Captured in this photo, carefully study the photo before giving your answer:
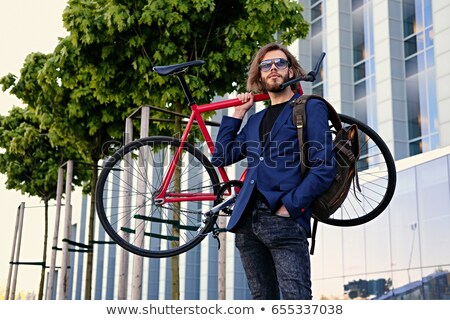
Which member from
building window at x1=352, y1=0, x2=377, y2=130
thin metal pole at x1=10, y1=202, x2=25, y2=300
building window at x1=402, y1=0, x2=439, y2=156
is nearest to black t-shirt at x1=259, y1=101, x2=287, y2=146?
thin metal pole at x1=10, y1=202, x2=25, y2=300

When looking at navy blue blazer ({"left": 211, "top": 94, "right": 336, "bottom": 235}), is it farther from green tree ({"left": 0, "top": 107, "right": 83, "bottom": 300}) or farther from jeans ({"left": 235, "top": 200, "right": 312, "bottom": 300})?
green tree ({"left": 0, "top": 107, "right": 83, "bottom": 300})

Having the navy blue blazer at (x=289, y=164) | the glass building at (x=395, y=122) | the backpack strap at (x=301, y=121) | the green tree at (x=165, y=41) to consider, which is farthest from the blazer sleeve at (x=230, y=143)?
the glass building at (x=395, y=122)

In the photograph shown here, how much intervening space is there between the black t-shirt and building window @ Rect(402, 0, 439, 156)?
865 inches

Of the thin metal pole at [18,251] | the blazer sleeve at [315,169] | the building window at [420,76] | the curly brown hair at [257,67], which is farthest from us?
the building window at [420,76]

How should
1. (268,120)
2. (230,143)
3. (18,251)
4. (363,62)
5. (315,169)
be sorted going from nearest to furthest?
(315,169)
(268,120)
(230,143)
(18,251)
(363,62)

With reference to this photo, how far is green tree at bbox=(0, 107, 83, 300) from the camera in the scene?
50.5ft

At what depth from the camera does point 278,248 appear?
346 cm

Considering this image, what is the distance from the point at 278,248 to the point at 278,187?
0.34 m

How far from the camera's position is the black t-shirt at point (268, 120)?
3699mm

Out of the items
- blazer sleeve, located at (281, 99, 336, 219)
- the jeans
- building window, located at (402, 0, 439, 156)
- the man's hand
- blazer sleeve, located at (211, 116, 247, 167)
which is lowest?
the jeans

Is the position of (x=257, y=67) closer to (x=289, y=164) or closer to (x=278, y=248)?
(x=289, y=164)

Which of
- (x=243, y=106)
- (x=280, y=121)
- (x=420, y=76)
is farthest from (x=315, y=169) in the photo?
(x=420, y=76)

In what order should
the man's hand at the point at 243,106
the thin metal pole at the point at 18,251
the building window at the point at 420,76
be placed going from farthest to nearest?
the building window at the point at 420,76, the thin metal pole at the point at 18,251, the man's hand at the point at 243,106

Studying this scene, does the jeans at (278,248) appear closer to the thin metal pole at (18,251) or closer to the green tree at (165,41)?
the green tree at (165,41)
